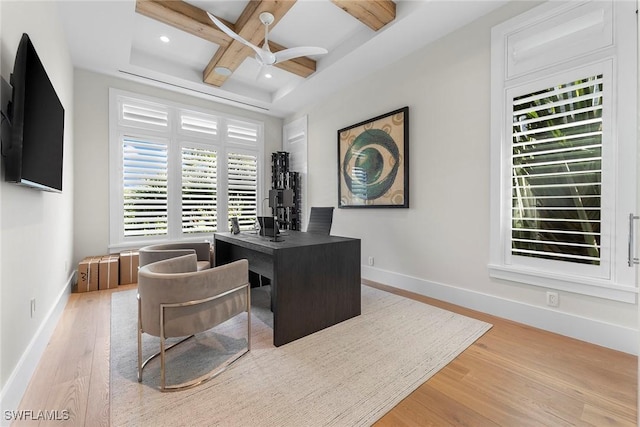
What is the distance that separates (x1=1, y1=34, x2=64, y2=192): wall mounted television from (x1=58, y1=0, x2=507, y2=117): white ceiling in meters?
1.48

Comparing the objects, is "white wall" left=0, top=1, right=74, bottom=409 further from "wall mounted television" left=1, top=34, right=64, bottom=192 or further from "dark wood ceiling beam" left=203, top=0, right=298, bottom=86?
"dark wood ceiling beam" left=203, top=0, right=298, bottom=86

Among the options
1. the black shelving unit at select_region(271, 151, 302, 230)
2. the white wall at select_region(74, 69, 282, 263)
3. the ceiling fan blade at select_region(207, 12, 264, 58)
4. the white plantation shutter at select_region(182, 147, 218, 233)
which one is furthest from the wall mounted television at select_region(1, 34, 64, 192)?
the black shelving unit at select_region(271, 151, 302, 230)

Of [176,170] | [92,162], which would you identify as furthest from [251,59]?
[92,162]

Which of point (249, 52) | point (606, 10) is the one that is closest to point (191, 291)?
→ point (249, 52)

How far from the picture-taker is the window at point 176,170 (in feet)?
13.8

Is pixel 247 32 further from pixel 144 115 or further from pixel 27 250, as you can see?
pixel 27 250

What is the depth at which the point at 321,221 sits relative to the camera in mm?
3572

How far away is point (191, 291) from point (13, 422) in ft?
3.34

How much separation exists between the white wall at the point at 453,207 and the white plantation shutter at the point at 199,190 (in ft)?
9.47

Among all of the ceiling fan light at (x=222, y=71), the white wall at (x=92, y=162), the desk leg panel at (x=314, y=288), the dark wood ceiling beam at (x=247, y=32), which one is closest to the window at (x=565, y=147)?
the desk leg panel at (x=314, y=288)

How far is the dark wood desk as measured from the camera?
7.16 feet

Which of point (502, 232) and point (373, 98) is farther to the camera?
point (373, 98)

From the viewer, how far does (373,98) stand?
Answer: 4.00 m

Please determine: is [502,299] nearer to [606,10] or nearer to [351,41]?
[606,10]
